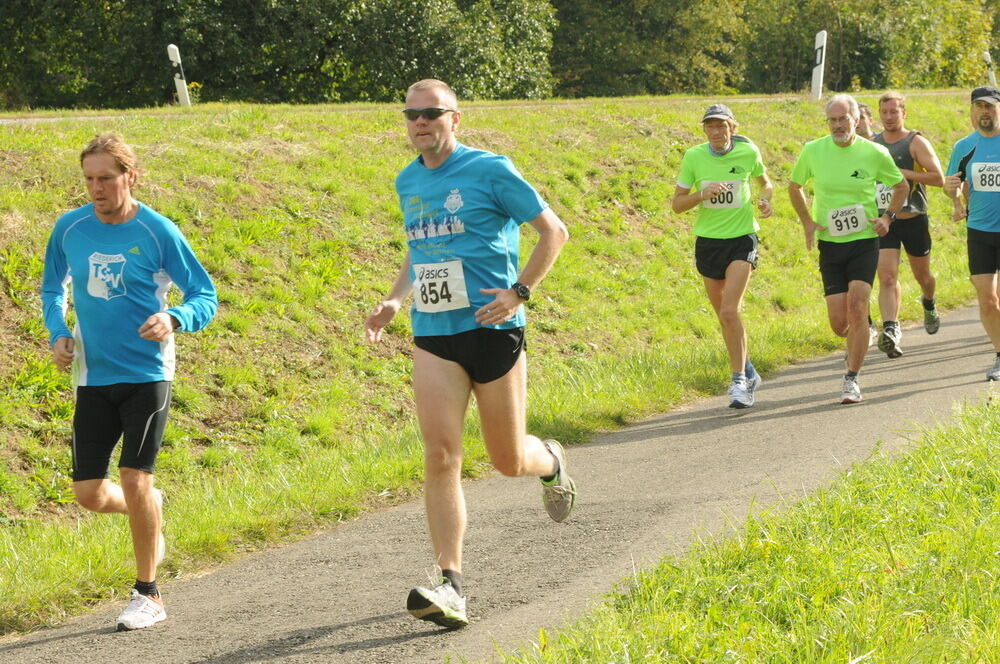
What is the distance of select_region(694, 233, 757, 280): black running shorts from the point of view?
10.2 m

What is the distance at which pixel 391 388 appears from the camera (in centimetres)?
1155

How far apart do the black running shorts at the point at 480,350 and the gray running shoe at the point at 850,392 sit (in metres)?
5.15

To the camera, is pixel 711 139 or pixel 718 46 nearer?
pixel 711 139

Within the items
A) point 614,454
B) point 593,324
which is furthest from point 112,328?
point 593,324

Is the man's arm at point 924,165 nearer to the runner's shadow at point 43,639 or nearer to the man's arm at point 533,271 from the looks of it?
the man's arm at point 533,271

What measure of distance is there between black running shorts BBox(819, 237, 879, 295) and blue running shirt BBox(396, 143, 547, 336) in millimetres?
5199

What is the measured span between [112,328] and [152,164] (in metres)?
8.28

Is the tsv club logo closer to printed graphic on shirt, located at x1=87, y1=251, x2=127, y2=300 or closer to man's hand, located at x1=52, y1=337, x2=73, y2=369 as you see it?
printed graphic on shirt, located at x1=87, y1=251, x2=127, y2=300

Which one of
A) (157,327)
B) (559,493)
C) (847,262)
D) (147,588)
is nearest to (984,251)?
(847,262)

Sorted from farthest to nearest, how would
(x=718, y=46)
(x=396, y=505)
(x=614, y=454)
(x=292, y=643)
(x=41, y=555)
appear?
1. (x=718, y=46)
2. (x=614, y=454)
3. (x=396, y=505)
4. (x=41, y=555)
5. (x=292, y=643)

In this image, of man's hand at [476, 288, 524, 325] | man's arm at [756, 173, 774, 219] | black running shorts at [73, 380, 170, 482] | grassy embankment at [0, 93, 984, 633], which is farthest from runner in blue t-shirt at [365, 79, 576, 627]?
man's arm at [756, 173, 774, 219]

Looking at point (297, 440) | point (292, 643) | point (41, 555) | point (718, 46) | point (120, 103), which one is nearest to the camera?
point (292, 643)

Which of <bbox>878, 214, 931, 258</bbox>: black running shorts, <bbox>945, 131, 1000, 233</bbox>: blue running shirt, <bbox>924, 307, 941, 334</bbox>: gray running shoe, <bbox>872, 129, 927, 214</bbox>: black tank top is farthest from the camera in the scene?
<bbox>924, 307, 941, 334</bbox>: gray running shoe

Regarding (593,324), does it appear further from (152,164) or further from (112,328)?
(112,328)
